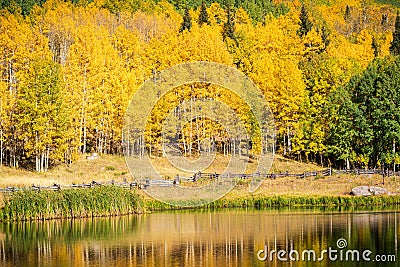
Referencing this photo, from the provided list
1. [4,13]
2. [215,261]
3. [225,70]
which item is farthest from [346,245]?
[4,13]

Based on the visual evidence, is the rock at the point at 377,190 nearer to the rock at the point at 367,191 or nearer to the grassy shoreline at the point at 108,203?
the rock at the point at 367,191

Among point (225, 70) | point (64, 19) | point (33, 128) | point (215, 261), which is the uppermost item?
point (64, 19)

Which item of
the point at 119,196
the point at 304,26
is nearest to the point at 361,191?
the point at 119,196

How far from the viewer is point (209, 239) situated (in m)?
39.0

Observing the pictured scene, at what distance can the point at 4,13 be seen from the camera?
4392 inches

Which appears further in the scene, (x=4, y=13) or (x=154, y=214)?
(x=4, y=13)

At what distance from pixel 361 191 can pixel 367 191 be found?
474mm

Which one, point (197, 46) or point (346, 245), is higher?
point (197, 46)

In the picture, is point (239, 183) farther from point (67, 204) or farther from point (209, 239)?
point (209, 239)

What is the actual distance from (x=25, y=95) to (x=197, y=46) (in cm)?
2319

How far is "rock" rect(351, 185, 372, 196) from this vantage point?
195ft

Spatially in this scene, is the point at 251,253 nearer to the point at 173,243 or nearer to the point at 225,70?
the point at 173,243
